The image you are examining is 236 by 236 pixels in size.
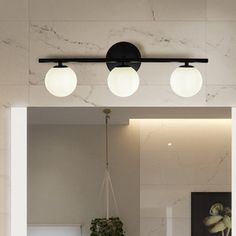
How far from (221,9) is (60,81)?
57 cm

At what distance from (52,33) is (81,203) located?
557 millimetres

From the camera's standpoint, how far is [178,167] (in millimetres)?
2426

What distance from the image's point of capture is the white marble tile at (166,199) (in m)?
2.42

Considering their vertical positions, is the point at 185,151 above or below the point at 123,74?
below

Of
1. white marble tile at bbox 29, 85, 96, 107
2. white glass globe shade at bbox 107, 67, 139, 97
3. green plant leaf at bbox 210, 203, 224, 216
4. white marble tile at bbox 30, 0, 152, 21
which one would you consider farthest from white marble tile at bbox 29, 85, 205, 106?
green plant leaf at bbox 210, 203, 224, 216

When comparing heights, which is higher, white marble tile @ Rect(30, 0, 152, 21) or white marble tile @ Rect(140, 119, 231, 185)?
white marble tile @ Rect(30, 0, 152, 21)

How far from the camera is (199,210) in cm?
242

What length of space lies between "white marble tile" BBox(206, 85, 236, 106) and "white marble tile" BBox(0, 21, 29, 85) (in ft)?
1.94

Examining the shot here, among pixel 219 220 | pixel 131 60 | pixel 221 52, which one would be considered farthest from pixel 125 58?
pixel 219 220

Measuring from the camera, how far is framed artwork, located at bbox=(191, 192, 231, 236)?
95.1 inches

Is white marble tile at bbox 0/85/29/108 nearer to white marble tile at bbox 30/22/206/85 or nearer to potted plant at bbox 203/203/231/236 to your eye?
white marble tile at bbox 30/22/206/85

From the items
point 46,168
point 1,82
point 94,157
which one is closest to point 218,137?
point 94,157

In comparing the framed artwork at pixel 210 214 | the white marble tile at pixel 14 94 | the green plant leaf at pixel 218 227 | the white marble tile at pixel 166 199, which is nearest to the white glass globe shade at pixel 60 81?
the white marble tile at pixel 14 94

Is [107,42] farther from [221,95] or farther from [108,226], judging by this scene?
[108,226]
